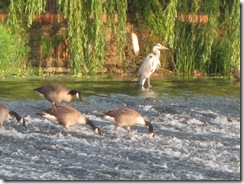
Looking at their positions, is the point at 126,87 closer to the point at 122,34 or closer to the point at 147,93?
the point at 147,93

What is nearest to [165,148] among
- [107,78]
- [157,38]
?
[107,78]

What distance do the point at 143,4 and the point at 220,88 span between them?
570 cm

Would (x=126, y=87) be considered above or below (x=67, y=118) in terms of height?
below

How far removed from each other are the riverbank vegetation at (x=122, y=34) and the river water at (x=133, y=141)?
9.76 feet

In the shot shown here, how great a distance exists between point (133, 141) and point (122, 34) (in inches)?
314

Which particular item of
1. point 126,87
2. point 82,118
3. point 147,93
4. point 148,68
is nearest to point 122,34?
point 148,68

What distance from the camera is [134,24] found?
17.9 m

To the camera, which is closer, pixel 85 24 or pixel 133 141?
pixel 133 141

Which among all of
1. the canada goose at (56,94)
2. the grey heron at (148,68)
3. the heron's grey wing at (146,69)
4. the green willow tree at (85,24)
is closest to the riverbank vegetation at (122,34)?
the green willow tree at (85,24)

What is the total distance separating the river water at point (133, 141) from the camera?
617 cm

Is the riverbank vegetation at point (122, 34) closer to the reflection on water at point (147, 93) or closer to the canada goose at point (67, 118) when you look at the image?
the reflection on water at point (147, 93)

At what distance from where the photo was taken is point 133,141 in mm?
7816

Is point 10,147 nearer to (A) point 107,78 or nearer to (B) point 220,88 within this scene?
(B) point 220,88

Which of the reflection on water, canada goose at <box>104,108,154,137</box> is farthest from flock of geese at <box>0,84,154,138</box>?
the reflection on water
